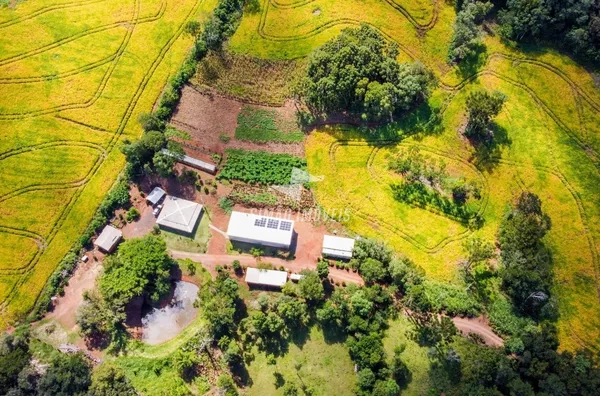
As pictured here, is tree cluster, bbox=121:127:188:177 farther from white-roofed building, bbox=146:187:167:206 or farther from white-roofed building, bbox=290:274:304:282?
white-roofed building, bbox=290:274:304:282

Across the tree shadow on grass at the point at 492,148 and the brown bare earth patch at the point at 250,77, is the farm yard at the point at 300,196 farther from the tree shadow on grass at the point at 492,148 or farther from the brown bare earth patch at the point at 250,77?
the brown bare earth patch at the point at 250,77

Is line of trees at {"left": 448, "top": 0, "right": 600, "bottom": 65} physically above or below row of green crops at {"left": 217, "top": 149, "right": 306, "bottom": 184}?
above

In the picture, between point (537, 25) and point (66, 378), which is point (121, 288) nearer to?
point (66, 378)

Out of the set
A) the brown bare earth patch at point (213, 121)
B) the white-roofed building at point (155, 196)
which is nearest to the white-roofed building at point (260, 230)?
the white-roofed building at point (155, 196)

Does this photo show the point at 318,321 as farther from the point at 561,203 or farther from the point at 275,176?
the point at 561,203

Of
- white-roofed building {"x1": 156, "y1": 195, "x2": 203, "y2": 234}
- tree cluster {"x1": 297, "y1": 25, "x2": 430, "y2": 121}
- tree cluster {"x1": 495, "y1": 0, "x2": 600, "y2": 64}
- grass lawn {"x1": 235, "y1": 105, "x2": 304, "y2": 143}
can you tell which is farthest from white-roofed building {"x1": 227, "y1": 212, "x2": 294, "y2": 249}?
tree cluster {"x1": 495, "y1": 0, "x2": 600, "y2": 64}
